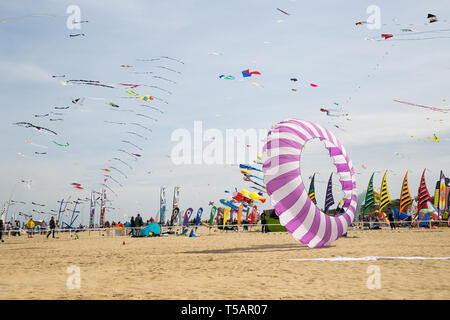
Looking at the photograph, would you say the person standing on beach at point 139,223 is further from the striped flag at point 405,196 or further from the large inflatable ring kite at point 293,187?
the striped flag at point 405,196

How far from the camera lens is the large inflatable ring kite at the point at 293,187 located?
12234mm

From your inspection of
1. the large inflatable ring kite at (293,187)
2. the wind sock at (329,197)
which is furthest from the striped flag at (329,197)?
the large inflatable ring kite at (293,187)

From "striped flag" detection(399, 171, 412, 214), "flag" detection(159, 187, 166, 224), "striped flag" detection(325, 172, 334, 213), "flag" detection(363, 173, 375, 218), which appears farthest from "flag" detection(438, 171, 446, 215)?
"flag" detection(159, 187, 166, 224)

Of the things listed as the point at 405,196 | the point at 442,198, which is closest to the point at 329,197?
the point at 405,196

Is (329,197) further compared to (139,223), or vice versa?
(329,197)

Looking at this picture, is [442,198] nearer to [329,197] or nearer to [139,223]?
[329,197]

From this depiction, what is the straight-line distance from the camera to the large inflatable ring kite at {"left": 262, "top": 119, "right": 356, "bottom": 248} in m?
12.2

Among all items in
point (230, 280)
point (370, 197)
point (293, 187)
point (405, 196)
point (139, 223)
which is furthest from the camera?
point (370, 197)

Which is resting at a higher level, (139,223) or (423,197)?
(423,197)

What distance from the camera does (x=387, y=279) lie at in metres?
7.11

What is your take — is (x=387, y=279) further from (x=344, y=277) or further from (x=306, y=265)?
(x=306, y=265)

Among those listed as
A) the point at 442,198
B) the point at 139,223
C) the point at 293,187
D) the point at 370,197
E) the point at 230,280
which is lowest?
the point at 139,223

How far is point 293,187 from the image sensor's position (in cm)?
1222
